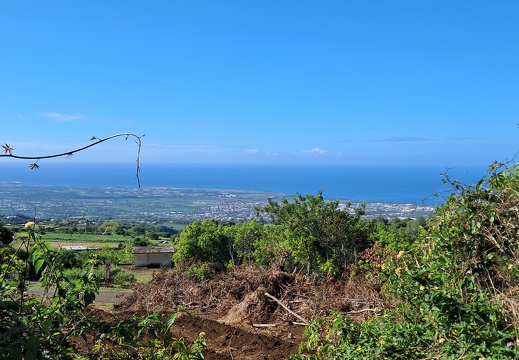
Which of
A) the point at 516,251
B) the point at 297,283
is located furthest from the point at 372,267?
the point at 516,251

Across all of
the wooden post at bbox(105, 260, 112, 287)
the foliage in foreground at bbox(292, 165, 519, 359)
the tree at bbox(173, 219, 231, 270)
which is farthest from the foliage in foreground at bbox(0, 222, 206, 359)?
the tree at bbox(173, 219, 231, 270)

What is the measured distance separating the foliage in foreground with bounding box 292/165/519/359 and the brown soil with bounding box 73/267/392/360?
1.79 m

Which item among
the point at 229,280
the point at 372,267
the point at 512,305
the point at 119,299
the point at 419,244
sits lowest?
the point at 119,299

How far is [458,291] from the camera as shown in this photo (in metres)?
4.02

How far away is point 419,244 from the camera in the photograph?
16.5 ft

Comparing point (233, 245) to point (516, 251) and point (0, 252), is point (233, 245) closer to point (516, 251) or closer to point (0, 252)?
point (516, 251)

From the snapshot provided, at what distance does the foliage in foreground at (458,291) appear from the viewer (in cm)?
348

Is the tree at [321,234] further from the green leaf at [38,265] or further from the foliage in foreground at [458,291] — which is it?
the green leaf at [38,265]

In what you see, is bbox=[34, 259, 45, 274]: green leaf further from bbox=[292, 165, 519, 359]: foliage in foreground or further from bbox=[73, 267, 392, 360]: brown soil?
bbox=[73, 267, 392, 360]: brown soil

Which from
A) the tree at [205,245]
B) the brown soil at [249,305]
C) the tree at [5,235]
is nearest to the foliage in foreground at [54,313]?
the tree at [5,235]

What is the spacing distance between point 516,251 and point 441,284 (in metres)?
0.79

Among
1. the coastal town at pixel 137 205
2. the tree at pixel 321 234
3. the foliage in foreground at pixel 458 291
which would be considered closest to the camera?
the foliage in foreground at pixel 458 291

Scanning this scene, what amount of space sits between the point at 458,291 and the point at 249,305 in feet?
17.5

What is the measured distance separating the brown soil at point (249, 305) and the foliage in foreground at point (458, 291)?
179 centimetres
